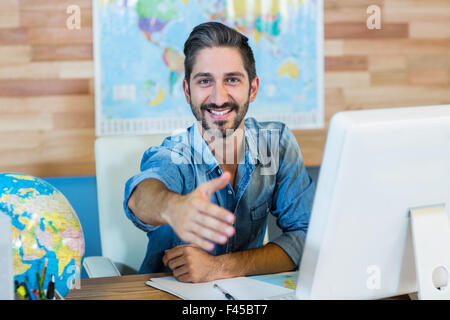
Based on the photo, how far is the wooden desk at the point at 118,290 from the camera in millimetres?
1142

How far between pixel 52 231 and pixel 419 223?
646 millimetres

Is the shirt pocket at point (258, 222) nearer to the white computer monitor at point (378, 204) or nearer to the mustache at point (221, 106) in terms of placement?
the mustache at point (221, 106)

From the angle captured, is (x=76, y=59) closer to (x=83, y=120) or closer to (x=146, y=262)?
(x=83, y=120)

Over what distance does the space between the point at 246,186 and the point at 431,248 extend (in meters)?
0.71

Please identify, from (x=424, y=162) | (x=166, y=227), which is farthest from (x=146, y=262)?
(x=424, y=162)

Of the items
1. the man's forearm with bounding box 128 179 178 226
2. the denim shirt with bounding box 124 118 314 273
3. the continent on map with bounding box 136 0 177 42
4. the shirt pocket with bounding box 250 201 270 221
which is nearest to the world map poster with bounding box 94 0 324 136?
the continent on map with bounding box 136 0 177 42

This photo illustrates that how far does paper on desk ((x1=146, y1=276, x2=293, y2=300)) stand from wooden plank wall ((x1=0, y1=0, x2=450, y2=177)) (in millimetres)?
993

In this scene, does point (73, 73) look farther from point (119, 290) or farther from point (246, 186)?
point (119, 290)

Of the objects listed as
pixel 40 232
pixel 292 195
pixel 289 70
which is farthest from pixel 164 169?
pixel 289 70

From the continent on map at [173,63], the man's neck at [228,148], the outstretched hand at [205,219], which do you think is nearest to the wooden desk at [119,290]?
the outstretched hand at [205,219]

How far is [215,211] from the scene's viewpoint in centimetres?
89

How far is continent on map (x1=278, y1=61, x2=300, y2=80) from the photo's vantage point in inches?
87.0

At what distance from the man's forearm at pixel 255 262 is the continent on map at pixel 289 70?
979 millimetres
